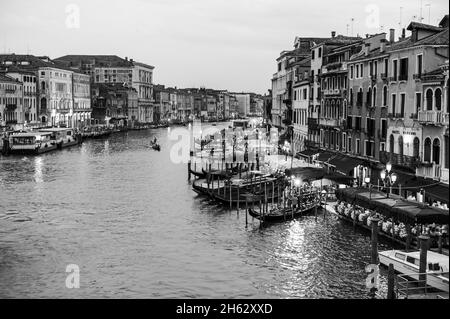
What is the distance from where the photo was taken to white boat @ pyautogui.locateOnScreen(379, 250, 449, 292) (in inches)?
307

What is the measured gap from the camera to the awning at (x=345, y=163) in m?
16.6

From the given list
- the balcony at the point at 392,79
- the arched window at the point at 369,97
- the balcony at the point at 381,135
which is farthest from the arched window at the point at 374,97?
the balcony at the point at 392,79

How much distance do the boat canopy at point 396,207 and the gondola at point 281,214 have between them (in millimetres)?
1105

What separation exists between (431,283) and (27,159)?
932 inches

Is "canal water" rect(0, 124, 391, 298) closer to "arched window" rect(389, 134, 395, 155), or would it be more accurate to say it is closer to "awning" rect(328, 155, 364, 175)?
"arched window" rect(389, 134, 395, 155)

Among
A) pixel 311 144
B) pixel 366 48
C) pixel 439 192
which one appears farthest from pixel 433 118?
pixel 311 144

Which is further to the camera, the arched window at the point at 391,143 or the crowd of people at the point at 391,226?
the arched window at the point at 391,143

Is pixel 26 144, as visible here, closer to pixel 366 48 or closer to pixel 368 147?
pixel 366 48

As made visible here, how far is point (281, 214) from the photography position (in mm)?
13836

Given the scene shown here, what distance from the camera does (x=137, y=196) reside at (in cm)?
1794

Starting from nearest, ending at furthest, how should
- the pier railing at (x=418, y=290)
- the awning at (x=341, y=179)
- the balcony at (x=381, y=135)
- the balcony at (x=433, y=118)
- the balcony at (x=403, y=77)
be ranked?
the pier railing at (x=418, y=290), the balcony at (x=433, y=118), the balcony at (x=403, y=77), the awning at (x=341, y=179), the balcony at (x=381, y=135)

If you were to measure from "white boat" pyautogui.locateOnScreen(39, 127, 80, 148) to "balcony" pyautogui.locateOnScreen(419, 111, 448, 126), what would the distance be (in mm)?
26402

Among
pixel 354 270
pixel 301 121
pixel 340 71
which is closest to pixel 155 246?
pixel 354 270

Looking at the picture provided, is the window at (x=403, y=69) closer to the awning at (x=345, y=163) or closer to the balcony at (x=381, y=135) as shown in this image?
the balcony at (x=381, y=135)
